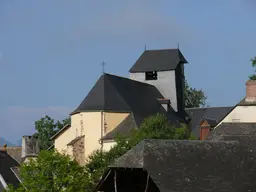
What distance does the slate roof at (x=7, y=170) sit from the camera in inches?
1923

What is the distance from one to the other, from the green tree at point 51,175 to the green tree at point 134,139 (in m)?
7.41

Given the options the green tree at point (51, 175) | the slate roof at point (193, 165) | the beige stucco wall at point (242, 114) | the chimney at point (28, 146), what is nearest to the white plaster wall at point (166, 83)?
the chimney at point (28, 146)

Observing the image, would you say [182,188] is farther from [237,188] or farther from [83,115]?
[83,115]

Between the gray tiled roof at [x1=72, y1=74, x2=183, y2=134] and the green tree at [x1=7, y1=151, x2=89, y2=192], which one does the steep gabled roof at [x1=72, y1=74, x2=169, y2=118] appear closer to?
the gray tiled roof at [x1=72, y1=74, x2=183, y2=134]

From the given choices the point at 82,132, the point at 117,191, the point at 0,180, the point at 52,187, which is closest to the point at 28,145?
the point at 82,132

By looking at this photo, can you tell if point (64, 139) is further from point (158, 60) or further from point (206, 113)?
point (206, 113)

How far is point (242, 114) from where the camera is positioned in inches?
1970

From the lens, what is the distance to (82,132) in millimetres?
56438

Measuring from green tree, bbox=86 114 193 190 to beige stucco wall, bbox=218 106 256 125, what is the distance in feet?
10.9

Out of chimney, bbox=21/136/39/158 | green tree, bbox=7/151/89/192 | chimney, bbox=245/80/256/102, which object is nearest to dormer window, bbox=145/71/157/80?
chimney, bbox=21/136/39/158

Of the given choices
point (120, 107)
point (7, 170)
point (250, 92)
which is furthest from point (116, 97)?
point (250, 92)

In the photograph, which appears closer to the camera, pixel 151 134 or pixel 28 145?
pixel 151 134

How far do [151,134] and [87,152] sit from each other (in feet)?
36.2

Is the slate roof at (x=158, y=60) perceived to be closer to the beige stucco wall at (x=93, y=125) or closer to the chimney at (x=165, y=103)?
the chimney at (x=165, y=103)
